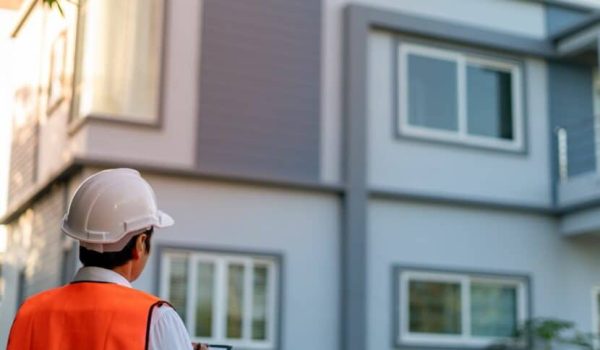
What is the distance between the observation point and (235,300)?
1150 centimetres

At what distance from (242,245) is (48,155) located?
2.68 metres

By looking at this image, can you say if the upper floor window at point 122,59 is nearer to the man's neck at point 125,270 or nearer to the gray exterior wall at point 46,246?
the gray exterior wall at point 46,246

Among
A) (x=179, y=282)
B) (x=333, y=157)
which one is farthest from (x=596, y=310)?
(x=179, y=282)

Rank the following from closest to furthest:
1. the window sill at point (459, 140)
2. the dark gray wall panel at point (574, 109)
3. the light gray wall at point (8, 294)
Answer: the window sill at point (459, 140)
the dark gray wall panel at point (574, 109)
the light gray wall at point (8, 294)

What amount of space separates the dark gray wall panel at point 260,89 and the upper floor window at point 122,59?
525 mm

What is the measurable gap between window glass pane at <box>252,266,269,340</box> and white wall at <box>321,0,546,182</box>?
130cm

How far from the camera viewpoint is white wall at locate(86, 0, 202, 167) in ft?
36.0

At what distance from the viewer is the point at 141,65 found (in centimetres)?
1141

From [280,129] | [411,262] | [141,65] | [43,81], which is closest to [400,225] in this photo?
[411,262]

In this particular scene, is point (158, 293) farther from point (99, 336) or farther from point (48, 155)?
point (99, 336)

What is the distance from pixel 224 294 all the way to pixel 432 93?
3.59 m

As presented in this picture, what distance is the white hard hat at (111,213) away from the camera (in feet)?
8.55

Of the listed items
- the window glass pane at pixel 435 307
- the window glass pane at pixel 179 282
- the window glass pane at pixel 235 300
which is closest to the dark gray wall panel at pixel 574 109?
the window glass pane at pixel 435 307

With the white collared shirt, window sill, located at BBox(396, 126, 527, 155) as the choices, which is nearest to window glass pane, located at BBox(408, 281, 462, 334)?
window sill, located at BBox(396, 126, 527, 155)
